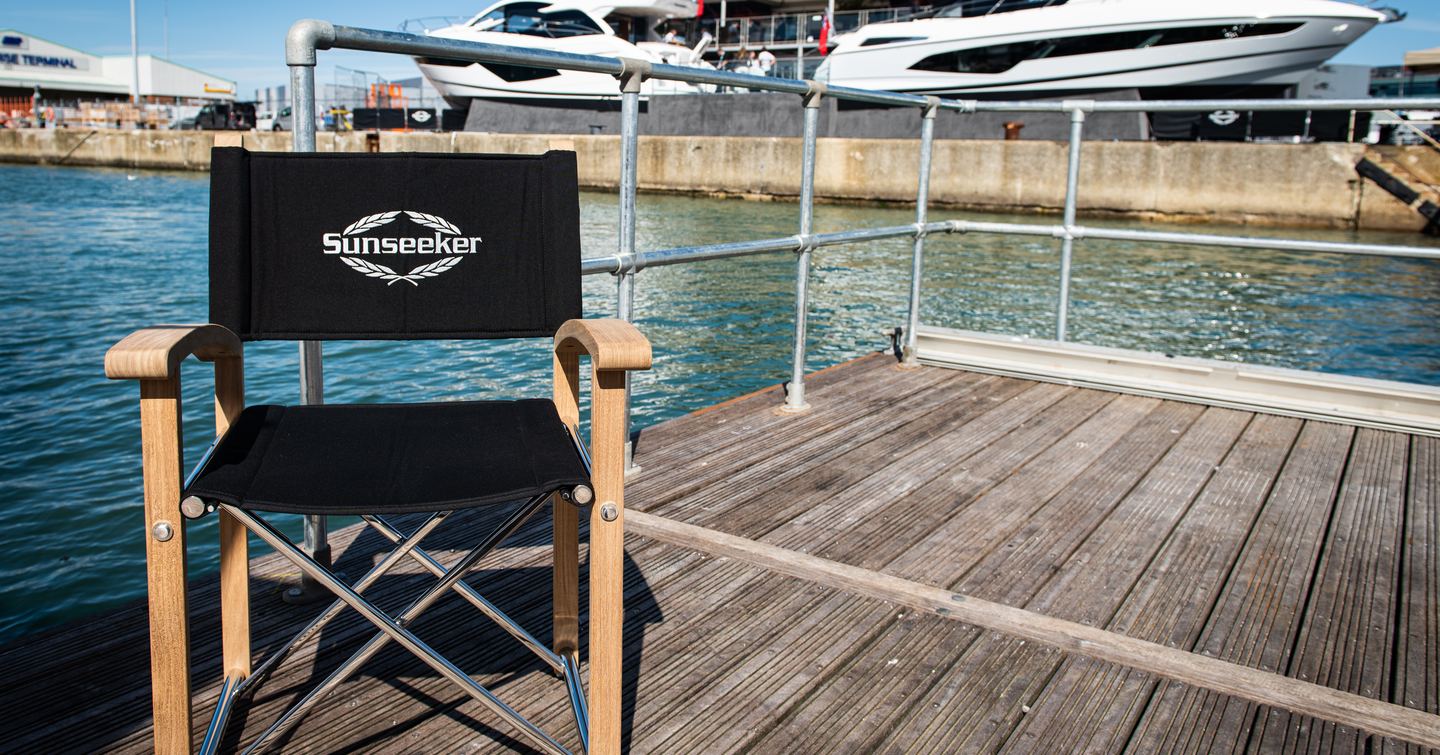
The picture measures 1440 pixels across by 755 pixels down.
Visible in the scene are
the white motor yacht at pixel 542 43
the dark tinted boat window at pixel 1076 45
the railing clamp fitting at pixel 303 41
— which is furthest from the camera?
the white motor yacht at pixel 542 43

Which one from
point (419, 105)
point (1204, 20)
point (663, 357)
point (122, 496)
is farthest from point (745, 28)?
point (122, 496)

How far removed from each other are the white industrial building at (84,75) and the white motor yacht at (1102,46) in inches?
2417

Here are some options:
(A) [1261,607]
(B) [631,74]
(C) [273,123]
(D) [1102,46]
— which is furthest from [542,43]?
(A) [1261,607]

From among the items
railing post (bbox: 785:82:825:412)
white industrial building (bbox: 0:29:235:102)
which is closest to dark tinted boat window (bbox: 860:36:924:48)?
railing post (bbox: 785:82:825:412)

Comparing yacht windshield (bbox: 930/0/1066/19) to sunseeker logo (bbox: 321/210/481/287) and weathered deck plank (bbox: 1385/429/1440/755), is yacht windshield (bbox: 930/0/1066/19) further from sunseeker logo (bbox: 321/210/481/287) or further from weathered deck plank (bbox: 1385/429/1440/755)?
sunseeker logo (bbox: 321/210/481/287)

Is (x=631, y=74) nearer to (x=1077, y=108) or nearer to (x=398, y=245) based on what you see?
(x=398, y=245)

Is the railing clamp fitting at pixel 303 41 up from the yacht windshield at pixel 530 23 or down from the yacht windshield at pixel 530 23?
down

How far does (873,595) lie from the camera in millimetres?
2260

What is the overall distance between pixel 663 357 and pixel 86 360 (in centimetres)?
417

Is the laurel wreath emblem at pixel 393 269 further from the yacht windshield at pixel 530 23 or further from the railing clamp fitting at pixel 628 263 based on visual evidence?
the yacht windshield at pixel 530 23

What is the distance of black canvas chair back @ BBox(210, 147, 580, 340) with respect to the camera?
5.84ft

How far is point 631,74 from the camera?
9.03ft

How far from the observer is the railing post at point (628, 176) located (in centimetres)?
275

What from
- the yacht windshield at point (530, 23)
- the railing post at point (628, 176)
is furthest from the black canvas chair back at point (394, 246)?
the yacht windshield at point (530, 23)
